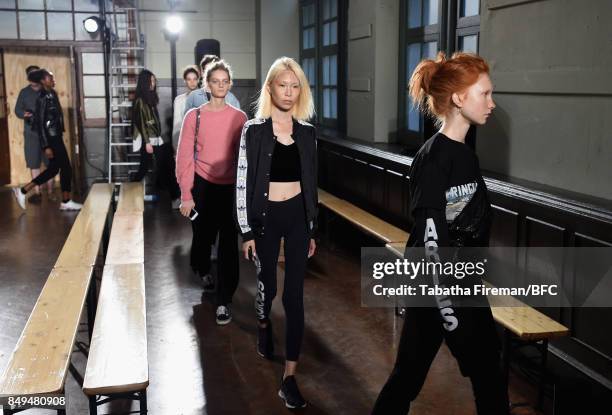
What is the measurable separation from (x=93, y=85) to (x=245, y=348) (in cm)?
706

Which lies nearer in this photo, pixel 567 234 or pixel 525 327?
pixel 525 327

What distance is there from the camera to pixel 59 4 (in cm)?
973

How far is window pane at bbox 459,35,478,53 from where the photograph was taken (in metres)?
4.95

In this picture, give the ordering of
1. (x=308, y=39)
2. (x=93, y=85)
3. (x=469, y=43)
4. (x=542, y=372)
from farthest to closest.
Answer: (x=93, y=85) → (x=308, y=39) → (x=469, y=43) → (x=542, y=372)

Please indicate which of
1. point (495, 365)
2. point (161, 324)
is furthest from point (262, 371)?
point (495, 365)

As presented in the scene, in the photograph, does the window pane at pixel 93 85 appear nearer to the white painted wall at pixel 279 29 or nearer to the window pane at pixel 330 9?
the white painted wall at pixel 279 29

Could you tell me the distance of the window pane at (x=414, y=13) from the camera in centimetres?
603

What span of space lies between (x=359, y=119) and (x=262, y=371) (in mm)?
3725

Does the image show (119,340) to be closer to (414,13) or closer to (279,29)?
(414,13)

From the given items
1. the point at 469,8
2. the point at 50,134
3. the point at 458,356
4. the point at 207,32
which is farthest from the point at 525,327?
the point at 207,32

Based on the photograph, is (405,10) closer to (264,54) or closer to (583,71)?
(583,71)

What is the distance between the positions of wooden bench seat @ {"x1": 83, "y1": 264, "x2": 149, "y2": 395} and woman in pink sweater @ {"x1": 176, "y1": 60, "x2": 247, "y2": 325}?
2.17 feet

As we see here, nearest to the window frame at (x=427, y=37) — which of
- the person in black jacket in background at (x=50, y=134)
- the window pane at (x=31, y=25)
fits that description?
the person in black jacket in background at (x=50, y=134)

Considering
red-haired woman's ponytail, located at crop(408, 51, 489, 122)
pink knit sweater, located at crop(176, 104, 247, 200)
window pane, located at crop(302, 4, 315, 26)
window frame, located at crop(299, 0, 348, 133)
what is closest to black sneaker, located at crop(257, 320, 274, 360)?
pink knit sweater, located at crop(176, 104, 247, 200)
